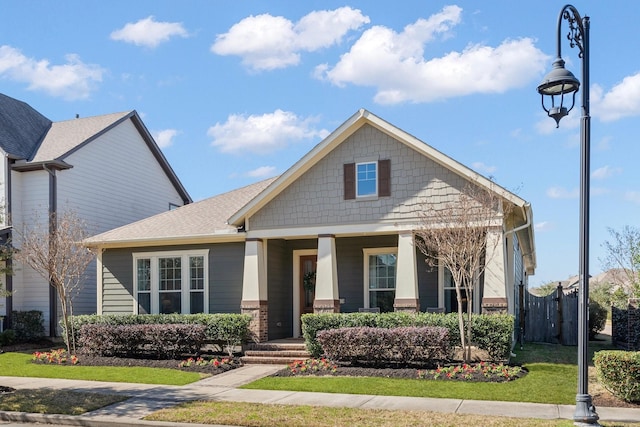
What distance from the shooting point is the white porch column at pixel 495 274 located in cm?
1452

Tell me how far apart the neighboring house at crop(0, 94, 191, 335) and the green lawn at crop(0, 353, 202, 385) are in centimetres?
556

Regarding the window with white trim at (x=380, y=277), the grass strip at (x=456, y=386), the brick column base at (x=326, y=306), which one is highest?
the window with white trim at (x=380, y=277)

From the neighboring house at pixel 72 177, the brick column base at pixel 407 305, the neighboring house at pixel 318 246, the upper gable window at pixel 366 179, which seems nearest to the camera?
the brick column base at pixel 407 305

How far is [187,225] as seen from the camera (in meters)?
18.5

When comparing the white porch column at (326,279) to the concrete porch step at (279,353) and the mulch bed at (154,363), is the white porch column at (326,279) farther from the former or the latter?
the mulch bed at (154,363)

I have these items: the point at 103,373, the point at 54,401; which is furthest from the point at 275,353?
the point at 54,401

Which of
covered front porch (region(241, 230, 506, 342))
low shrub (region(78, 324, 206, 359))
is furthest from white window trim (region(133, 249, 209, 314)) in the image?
low shrub (region(78, 324, 206, 359))

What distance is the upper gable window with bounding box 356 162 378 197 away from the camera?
16.1 metres

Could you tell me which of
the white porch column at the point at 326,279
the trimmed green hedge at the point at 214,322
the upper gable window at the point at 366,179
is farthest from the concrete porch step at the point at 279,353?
the upper gable window at the point at 366,179

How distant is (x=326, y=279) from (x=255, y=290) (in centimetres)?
200

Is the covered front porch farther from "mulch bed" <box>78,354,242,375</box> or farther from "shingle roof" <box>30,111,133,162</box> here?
"shingle roof" <box>30,111,133,162</box>

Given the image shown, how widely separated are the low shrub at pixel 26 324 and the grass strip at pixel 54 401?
9.34 metres

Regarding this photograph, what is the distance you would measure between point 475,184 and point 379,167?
8.02ft

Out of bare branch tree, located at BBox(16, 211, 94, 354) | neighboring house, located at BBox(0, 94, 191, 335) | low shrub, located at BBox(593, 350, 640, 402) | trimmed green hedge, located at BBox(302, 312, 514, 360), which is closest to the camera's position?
low shrub, located at BBox(593, 350, 640, 402)
